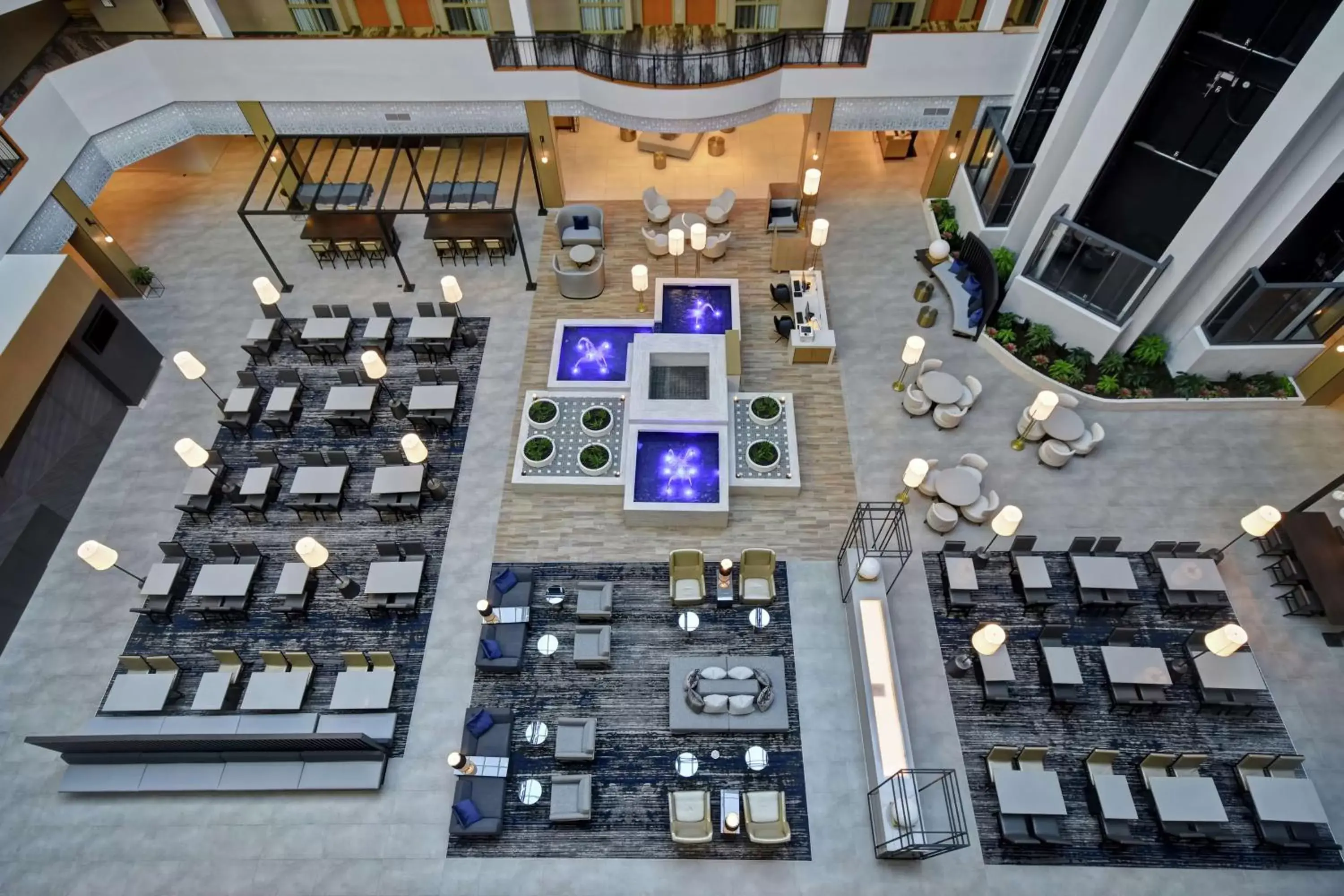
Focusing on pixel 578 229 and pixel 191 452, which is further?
pixel 578 229

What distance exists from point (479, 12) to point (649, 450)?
40.8ft

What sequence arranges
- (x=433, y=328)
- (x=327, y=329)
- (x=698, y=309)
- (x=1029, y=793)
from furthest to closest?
(x=698, y=309) → (x=327, y=329) → (x=433, y=328) → (x=1029, y=793)

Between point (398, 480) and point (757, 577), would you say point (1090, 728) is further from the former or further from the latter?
point (398, 480)

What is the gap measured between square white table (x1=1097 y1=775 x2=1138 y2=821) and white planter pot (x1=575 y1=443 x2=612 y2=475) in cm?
1024

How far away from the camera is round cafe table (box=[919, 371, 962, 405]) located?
15922 millimetres

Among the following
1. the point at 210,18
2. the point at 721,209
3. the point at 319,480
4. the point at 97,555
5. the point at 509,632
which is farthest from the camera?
the point at 721,209

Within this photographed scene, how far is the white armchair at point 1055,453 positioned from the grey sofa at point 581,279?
11.1m

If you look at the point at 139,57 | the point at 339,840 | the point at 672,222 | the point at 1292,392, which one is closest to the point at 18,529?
the point at 339,840

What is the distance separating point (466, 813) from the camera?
1150cm

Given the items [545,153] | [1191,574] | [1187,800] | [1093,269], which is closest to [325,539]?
[545,153]

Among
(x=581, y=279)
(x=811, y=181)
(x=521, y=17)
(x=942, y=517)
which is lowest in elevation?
(x=942, y=517)

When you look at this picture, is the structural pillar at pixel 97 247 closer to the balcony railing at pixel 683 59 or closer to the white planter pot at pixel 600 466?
the balcony railing at pixel 683 59

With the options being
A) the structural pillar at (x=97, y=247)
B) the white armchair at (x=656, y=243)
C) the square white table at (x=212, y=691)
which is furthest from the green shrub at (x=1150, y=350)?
the structural pillar at (x=97, y=247)

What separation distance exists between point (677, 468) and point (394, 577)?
5.98 metres
